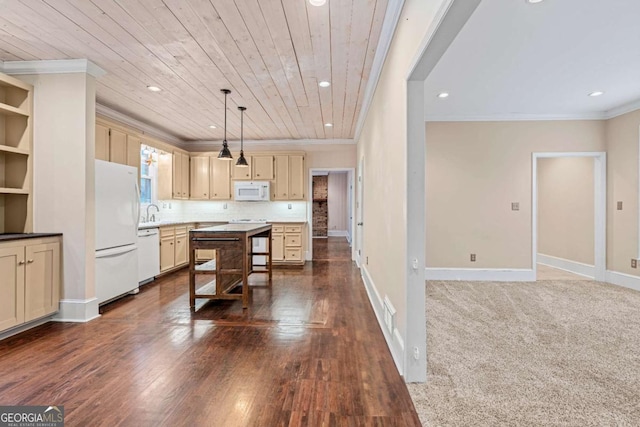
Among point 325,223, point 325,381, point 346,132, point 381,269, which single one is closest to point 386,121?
point 381,269

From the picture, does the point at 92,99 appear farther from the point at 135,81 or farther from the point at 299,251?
the point at 299,251

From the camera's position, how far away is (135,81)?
3455 mm

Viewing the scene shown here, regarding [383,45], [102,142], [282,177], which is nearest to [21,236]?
[102,142]

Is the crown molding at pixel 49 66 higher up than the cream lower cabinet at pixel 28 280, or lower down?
higher up

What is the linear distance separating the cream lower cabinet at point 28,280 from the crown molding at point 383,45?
3.57 metres

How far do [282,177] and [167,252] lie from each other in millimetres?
2550

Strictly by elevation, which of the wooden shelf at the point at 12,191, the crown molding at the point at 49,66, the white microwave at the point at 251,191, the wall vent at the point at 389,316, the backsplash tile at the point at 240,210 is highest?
the crown molding at the point at 49,66

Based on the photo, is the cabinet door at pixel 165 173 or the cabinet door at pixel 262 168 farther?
the cabinet door at pixel 262 168

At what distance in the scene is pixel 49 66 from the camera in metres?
2.98

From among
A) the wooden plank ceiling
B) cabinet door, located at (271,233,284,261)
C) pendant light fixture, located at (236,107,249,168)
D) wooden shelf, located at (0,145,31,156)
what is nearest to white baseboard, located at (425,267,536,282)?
cabinet door, located at (271,233,284,261)

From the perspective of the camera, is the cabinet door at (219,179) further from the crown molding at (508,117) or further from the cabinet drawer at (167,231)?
the crown molding at (508,117)

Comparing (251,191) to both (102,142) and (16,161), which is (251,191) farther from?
(16,161)

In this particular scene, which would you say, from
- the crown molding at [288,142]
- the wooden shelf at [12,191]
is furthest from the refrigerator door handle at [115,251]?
the crown molding at [288,142]

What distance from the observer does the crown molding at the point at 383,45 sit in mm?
2137
